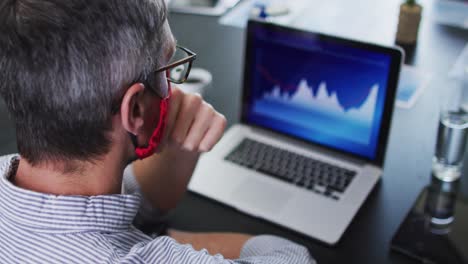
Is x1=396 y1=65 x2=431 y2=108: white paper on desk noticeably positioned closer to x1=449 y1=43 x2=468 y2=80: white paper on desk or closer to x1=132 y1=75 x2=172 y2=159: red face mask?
x1=449 y1=43 x2=468 y2=80: white paper on desk

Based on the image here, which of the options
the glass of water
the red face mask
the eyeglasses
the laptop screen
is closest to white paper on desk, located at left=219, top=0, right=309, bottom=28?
the laptop screen

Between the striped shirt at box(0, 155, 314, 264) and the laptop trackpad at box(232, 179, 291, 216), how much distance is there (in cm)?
32

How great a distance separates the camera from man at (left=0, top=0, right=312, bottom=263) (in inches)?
26.6

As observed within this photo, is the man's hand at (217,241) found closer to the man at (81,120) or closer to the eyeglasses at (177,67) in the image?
the man at (81,120)

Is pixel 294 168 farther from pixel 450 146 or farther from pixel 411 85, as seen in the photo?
pixel 411 85

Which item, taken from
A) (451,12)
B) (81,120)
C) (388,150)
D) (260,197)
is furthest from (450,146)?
(451,12)

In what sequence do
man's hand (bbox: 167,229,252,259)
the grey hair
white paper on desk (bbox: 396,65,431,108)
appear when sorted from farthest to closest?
white paper on desk (bbox: 396,65,431,108)
man's hand (bbox: 167,229,252,259)
the grey hair

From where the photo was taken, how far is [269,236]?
0.98 metres

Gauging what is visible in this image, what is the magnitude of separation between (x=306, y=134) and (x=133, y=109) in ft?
1.78

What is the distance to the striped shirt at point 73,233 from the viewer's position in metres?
0.71

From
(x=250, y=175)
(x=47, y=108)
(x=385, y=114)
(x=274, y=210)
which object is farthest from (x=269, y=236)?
(x=47, y=108)

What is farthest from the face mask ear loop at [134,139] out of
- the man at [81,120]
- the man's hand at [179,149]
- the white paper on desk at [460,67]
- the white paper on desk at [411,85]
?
the white paper on desk at [460,67]

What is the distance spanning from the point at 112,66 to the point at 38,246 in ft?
0.84

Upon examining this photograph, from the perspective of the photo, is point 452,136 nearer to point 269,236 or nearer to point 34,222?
point 269,236
